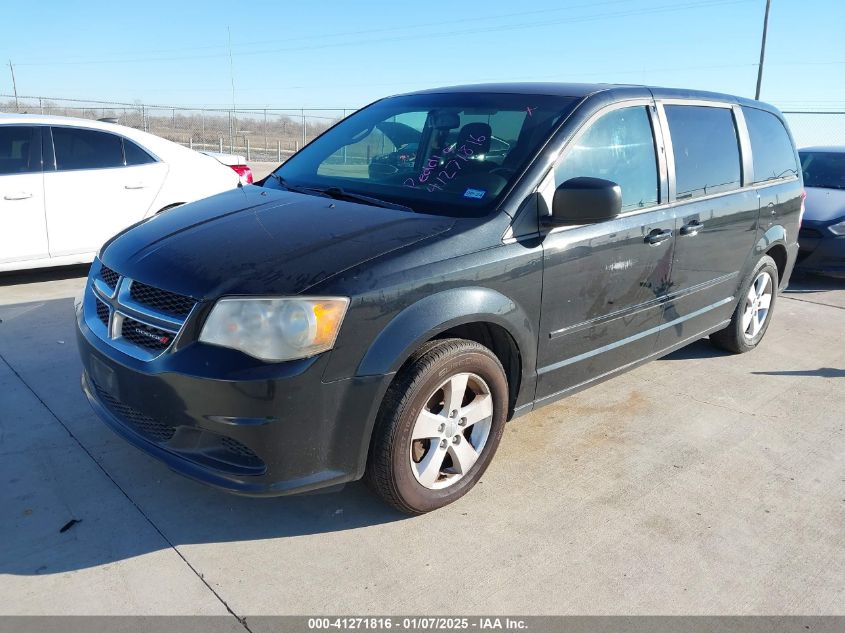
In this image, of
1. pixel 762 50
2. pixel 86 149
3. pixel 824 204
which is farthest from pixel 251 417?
pixel 762 50

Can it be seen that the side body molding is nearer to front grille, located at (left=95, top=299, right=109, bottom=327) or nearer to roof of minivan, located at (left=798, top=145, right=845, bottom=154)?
front grille, located at (left=95, top=299, right=109, bottom=327)

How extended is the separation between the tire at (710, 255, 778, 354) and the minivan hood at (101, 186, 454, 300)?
299 cm

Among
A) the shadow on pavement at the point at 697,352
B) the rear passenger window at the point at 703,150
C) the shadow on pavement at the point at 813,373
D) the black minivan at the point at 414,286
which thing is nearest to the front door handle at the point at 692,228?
the black minivan at the point at 414,286

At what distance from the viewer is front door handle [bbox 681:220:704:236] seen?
13.1 feet

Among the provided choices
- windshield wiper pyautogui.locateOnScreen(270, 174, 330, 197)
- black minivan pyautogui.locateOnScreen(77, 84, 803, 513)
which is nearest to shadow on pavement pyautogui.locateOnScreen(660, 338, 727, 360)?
black minivan pyautogui.locateOnScreen(77, 84, 803, 513)

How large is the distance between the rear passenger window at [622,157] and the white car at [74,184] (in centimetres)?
475

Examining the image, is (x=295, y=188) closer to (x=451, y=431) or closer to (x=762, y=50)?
(x=451, y=431)

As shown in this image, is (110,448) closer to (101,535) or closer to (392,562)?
(101,535)

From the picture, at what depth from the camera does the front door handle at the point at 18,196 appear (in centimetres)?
596

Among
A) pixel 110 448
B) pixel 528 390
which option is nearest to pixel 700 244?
pixel 528 390

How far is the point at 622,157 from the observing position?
3.71 metres

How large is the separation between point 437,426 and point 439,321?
1.55 ft
